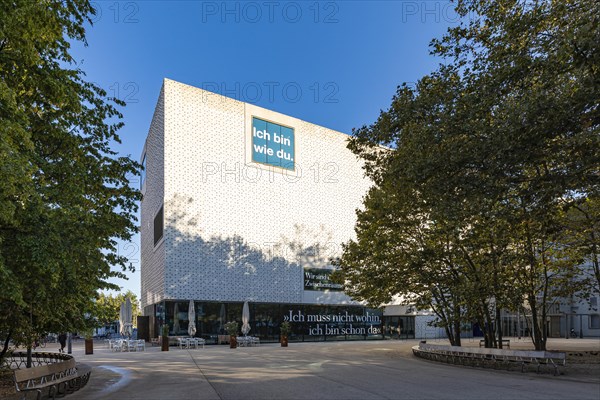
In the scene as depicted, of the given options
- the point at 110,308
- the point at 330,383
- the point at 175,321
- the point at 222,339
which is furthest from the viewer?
the point at 110,308

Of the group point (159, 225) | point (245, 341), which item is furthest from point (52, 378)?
point (159, 225)

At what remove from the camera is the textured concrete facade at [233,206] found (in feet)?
124

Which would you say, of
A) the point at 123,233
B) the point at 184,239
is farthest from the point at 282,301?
the point at 123,233

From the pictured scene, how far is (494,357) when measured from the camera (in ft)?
58.4

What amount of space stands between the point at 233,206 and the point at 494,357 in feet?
86.8

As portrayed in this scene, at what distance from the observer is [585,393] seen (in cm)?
1116

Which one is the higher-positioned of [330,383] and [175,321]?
[330,383]

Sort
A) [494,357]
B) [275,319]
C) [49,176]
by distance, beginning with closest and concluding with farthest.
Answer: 1. [49,176]
2. [494,357]
3. [275,319]

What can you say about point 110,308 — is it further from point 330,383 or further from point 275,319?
point 330,383

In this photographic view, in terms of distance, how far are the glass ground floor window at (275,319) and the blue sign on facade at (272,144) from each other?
1223 centimetres

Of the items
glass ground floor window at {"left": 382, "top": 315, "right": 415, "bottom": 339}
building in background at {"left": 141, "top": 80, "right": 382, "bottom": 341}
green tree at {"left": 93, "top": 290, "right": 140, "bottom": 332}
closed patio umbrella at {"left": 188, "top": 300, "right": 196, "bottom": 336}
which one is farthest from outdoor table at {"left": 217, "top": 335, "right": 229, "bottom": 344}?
glass ground floor window at {"left": 382, "top": 315, "right": 415, "bottom": 339}

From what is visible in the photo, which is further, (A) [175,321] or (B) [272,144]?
(B) [272,144]

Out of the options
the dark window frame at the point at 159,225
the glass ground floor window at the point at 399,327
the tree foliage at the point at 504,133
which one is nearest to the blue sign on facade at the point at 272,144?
the dark window frame at the point at 159,225

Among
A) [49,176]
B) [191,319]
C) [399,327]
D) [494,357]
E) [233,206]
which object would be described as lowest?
[399,327]
